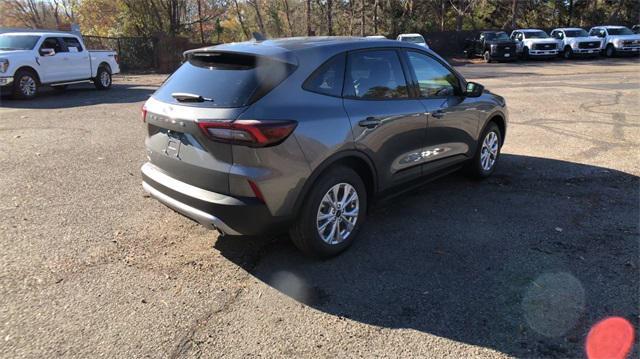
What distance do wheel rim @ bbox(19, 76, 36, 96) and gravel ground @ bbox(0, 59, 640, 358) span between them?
28.4 feet

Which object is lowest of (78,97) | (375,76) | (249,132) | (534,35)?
(78,97)

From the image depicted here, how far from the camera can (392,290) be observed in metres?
3.62

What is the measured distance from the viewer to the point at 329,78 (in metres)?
3.97

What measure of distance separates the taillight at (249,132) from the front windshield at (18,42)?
1358 centimetres

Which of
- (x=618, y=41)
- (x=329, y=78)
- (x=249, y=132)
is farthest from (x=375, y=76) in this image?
(x=618, y=41)

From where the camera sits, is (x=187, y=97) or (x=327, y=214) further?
(x=327, y=214)

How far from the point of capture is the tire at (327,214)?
12.4 ft

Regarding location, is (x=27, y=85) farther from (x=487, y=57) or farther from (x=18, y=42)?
(x=487, y=57)

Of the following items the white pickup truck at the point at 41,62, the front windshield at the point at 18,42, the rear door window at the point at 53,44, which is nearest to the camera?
the white pickup truck at the point at 41,62

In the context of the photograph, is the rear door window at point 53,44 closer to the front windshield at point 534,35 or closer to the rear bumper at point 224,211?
the rear bumper at point 224,211

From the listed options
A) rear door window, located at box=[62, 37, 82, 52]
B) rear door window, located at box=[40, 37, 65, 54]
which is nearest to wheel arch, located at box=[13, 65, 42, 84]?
rear door window, located at box=[40, 37, 65, 54]

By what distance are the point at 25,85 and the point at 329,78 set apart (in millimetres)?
13106

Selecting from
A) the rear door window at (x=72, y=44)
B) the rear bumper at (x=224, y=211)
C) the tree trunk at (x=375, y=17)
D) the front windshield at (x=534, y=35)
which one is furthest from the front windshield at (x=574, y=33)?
the rear bumper at (x=224, y=211)

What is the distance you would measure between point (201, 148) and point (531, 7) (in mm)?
49405
